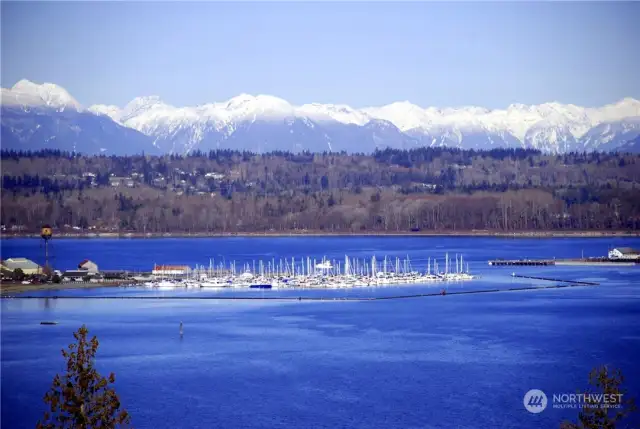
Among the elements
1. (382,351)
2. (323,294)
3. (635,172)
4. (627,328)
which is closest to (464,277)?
(323,294)

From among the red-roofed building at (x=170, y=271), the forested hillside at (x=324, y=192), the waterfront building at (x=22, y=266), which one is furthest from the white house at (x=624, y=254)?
the waterfront building at (x=22, y=266)

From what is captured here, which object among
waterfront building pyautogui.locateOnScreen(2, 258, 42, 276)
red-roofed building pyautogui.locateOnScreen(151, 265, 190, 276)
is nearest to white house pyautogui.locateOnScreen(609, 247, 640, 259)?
red-roofed building pyautogui.locateOnScreen(151, 265, 190, 276)

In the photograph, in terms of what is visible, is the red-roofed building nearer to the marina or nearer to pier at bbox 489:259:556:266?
the marina

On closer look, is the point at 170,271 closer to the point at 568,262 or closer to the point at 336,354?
the point at 568,262

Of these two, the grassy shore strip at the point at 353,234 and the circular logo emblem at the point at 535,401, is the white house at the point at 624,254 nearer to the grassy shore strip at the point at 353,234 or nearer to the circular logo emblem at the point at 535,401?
the grassy shore strip at the point at 353,234

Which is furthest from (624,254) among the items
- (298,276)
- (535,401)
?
(535,401)

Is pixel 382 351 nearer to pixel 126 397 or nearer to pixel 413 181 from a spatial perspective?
pixel 126 397
